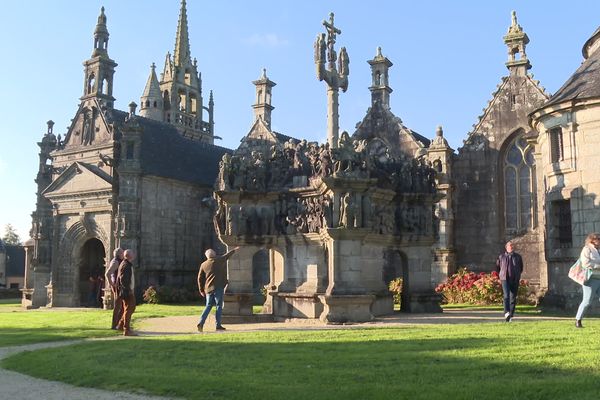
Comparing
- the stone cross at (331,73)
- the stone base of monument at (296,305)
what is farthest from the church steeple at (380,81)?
the stone base of monument at (296,305)

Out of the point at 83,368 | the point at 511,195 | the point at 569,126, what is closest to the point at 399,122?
the point at 511,195

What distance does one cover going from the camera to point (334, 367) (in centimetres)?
754

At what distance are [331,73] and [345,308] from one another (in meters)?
5.92

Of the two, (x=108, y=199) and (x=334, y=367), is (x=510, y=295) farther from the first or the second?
(x=108, y=199)

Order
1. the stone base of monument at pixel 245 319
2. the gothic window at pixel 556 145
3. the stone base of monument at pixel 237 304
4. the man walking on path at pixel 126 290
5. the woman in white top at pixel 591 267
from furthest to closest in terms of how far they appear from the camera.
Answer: the gothic window at pixel 556 145 < the stone base of monument at pixel 237 304 < the stone base of monument at pixel 245 319 < the man walking on path at pixel 126 290 < the woman in white top at pixel 591 267

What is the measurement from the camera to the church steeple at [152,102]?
53.2m

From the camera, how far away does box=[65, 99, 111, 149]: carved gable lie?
32781 mm

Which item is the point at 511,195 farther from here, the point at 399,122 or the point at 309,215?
the point at 309,215

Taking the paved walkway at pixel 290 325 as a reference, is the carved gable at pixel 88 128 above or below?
above

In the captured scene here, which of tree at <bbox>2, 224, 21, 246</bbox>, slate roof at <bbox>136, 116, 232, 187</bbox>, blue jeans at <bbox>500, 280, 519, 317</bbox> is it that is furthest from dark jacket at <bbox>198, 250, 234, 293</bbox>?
tree at <bbox>2, 224, 21, 246</bbox>

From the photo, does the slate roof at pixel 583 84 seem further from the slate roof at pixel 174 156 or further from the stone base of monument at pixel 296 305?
the slate roof at pixel 174 156

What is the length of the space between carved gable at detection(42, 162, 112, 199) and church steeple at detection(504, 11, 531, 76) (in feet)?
63.8

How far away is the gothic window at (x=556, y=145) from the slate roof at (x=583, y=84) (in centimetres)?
85

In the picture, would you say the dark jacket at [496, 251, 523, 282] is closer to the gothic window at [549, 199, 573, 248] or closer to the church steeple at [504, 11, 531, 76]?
the gothic window at [549, 199, 573, 248]
